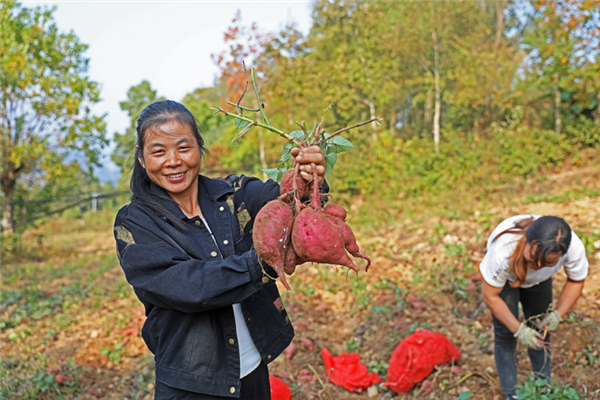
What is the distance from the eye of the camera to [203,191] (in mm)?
1614

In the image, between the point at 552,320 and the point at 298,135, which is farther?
the point at 552,320

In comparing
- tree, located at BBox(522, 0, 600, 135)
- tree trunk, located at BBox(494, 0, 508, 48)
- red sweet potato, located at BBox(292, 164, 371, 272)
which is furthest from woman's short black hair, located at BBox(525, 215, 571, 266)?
tree trunk, located at BBox(494, 0, 508, 48)

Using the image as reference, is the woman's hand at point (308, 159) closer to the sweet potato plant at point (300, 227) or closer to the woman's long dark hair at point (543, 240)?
the sweet potato plant at point (300, 227)

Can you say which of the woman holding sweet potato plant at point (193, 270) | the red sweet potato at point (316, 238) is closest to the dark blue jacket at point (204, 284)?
the woman holding sweet potato plant at point (193, 270)

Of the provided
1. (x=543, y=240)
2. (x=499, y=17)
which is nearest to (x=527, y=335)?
(x=543, y=240)

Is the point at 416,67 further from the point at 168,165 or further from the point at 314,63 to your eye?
the point at 168,165

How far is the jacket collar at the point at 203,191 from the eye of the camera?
1.46 metres

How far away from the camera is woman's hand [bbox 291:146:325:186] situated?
1.30m

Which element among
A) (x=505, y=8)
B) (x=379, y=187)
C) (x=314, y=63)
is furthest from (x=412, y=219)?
(x=505, y=8)

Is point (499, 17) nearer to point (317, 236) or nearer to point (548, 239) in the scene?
point (548, 239)

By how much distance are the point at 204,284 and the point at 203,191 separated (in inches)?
19.0

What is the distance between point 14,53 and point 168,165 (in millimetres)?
8121

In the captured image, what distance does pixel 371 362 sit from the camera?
3344 mm

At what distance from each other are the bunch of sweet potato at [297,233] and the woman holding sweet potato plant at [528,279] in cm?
145
